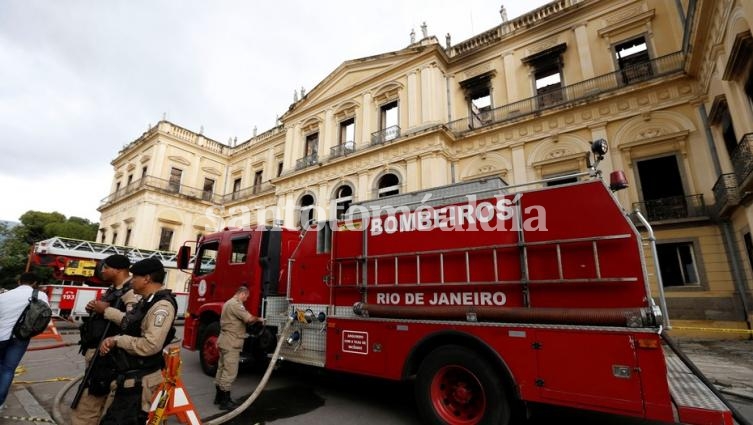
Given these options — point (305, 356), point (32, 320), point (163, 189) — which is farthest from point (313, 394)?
point (163, 189)

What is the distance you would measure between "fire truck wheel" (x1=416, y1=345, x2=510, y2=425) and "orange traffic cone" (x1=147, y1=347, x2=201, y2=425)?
8.07 feet

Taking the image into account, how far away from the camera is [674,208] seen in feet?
37.6

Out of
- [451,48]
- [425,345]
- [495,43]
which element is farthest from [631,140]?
[425,345]

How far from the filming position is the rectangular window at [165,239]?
25.6 metres

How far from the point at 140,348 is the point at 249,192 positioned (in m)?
26.5

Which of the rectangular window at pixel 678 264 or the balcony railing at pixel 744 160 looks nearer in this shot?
the balcony railing at pixel 744 160

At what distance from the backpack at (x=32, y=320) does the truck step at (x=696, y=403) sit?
23.8ft

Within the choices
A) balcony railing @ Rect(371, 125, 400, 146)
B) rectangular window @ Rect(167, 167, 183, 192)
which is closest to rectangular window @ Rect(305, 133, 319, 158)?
balcony railing @ Rect(371, 125, 400, 146)

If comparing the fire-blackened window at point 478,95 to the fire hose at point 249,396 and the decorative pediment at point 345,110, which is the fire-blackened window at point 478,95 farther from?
the fire hose at point 249,396

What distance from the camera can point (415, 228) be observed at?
15.6 ft

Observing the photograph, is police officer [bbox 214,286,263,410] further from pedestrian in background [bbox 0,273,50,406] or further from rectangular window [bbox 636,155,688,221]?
rectangular window [bbox 636,155,688,221]

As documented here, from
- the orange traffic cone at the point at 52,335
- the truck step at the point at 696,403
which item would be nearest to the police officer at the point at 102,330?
the truck step at the point at 696,403

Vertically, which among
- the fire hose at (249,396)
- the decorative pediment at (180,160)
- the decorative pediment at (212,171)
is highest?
the decorative pediment at (180,160)

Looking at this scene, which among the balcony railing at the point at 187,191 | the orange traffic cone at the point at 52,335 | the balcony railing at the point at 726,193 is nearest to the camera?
the balcony railing at the point at 726,193
